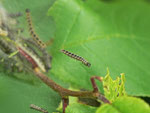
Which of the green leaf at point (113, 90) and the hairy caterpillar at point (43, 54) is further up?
the hairy caterpillar at point (43, 54)

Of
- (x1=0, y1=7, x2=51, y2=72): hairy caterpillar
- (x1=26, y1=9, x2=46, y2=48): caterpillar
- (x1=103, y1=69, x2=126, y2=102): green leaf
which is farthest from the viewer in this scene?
(x1=26, y1=9, x2=46, y2=48): caterpillar

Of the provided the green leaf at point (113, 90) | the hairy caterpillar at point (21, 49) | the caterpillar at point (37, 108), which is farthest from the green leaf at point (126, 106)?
the hairy caterpillar at point (21, 49)

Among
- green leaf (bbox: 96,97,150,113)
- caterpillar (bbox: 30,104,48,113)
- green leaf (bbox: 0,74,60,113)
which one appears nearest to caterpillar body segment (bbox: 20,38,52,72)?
green leaf (bbox: 0,74,60,113)

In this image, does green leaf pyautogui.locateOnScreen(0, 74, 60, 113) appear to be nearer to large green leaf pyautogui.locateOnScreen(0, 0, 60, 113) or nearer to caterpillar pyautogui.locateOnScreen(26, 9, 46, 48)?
large green leaf pyautogui.locateOnScreen(0, 0, 60, 113)

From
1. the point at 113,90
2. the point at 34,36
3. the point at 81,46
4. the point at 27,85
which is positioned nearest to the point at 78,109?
the point at 113,90

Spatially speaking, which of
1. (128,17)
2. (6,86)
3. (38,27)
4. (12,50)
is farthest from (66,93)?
(128,17)

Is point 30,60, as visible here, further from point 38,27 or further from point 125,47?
point 125,47

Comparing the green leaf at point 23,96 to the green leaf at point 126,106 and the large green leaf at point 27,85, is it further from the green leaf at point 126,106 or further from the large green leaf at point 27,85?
the green leaf at point 126,106
